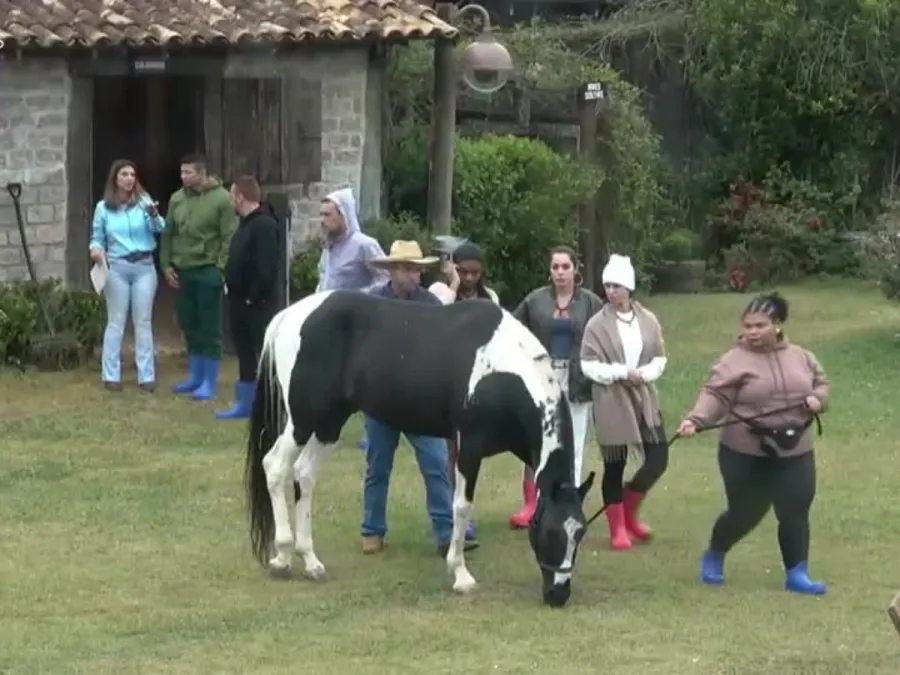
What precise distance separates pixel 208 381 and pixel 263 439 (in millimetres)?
5139

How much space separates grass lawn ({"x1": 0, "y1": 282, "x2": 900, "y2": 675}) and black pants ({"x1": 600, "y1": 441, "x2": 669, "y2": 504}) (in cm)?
30

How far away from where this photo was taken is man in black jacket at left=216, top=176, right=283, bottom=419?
44.6 ft

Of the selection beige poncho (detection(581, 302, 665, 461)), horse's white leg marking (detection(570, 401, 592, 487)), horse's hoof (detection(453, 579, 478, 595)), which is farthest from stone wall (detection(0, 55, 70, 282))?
horse's hoof (detection(453, 579, 478, 595))

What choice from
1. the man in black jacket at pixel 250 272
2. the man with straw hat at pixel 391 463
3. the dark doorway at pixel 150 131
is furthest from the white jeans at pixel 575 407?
the dark doorway at pixel 150 131

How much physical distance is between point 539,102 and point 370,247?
9.26 metres

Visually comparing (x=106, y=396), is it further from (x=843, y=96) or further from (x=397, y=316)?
(x=843, y=96)

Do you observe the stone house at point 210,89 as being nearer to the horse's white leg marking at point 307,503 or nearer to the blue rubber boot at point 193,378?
the blue rubber boot at point 193,378

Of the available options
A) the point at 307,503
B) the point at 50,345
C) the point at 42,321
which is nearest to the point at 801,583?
the point at 307,503

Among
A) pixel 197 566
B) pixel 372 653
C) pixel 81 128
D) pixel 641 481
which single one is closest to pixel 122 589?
pixel 197 566

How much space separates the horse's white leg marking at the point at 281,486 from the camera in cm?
955

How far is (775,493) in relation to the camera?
9.38 m

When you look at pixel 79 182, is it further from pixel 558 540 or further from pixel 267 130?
pixel 558 540

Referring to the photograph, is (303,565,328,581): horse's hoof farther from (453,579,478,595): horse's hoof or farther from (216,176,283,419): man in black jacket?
(216,176,283,419): man in black jacket

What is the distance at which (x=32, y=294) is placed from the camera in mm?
15617
